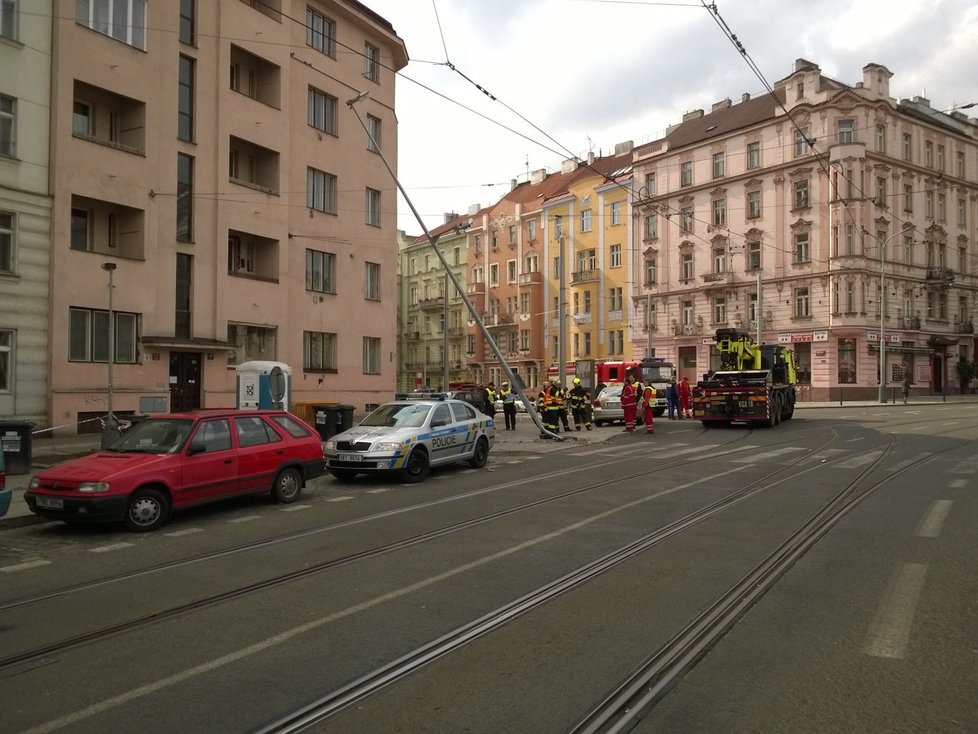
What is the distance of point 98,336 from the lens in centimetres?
2150

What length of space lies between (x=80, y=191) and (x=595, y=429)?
54.9ft

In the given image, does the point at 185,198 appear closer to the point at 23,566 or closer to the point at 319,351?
the point at 319,351

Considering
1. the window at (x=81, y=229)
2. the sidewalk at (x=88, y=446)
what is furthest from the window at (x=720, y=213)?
the window at (x=81, y=229)

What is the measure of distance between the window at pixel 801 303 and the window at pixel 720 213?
24.2 ft

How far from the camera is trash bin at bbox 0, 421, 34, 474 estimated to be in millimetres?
13484

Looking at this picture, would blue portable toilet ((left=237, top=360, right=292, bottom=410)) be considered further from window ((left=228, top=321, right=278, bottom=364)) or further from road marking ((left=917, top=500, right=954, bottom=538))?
road marking ((left=917, top=500, right=954, bottom=538))

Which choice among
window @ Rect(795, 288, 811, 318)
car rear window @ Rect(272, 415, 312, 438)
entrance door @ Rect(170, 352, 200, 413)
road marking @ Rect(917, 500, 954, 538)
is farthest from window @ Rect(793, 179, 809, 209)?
car rear window @ Rect(272, 415, 312, 438)

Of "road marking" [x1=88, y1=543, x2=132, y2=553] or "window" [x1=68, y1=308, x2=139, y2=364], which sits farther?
"window" [x1=68, y1=308, x2=139, y2=364]

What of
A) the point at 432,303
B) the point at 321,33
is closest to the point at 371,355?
the point at 321,33

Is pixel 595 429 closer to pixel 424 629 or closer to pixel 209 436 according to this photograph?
pixel 209 436

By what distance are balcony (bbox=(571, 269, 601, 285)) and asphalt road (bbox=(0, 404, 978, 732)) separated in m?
49.3

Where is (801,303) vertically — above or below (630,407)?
above

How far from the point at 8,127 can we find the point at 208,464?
14793mm

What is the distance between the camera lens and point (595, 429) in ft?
84.6
